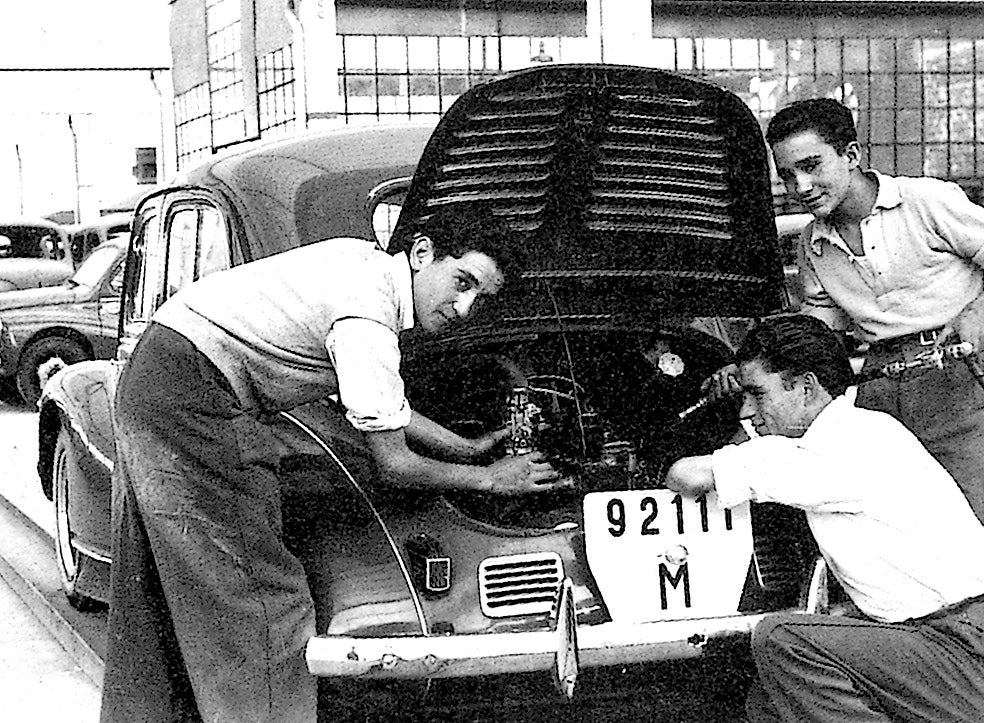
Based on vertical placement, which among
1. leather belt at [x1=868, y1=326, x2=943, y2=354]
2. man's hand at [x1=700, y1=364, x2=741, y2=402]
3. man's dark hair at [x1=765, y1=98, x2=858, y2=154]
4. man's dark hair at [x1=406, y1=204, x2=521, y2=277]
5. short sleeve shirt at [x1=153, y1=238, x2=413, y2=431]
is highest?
man's dark hair at [x1=765, y1=98, x2=858, y2=154]

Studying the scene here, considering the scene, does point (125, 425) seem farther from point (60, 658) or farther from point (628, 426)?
point (60, 658)

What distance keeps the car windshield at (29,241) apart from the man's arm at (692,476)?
18.5m

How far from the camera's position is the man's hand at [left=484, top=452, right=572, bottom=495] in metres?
3.77

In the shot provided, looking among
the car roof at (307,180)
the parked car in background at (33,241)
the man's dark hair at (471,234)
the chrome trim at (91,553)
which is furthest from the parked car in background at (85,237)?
the man's dark hair at (471,234)

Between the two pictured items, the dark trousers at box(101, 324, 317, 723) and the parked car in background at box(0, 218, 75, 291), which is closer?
the dark trousers at box(101, 324, 317, 723)

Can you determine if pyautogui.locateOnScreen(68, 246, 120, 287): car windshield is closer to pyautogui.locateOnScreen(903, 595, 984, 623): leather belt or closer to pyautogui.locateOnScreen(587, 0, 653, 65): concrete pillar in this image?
pyautogui.locateOnScreen(587, 0, 653, 65): concrete pillar

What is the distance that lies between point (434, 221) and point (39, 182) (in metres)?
41.4

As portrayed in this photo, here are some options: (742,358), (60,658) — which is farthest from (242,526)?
(60,658)

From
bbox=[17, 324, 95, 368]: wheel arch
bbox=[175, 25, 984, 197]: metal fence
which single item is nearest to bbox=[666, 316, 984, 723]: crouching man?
bbox=[17, 324, 95, 368]: wheel arch

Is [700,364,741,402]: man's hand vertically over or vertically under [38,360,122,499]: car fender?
over

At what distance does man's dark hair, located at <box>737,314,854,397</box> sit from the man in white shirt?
0.68 metres

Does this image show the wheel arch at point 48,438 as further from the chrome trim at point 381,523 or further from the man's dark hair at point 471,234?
the man's dark hair at point 471,234

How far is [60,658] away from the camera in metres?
5.56

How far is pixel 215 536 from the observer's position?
3639mm
